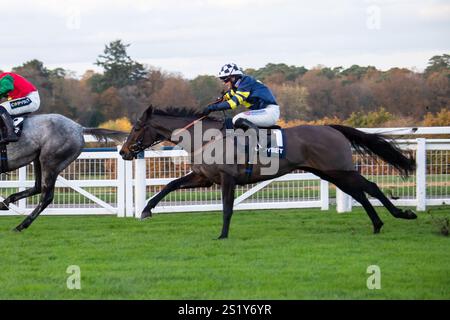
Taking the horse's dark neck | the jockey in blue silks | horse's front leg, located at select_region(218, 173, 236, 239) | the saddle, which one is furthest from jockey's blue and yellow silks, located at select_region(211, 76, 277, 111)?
the saddle

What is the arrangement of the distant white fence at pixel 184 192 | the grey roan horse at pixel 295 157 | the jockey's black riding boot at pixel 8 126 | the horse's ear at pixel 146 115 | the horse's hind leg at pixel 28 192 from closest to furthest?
the grey roan horse at pixel 295 157 → the horse's ear at pixel 146 115 → the jockey's black riding boot at pixel 8 126 → the horse's hind leg at pixel 28 192 → the distant white fence at pixel 184 192

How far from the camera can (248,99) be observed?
1077 cm

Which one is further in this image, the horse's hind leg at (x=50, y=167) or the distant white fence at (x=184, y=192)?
the distant white fence at (x=184, y=192)

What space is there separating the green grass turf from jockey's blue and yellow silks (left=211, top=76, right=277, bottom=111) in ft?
5.47

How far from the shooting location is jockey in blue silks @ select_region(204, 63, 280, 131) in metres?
10.6

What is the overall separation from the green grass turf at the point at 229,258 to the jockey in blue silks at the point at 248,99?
1463mm

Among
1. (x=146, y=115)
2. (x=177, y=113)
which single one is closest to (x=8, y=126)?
(x=146, y=115)

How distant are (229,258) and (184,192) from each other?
18.6 ft

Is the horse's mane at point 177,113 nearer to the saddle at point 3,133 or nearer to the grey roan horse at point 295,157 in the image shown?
the grey roan horse at point 295,157

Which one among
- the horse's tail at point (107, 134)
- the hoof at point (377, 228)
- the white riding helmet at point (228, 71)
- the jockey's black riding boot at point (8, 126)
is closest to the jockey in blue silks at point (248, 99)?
the white riding helmet at point (228, 71)

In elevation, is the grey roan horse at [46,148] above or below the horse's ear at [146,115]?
below

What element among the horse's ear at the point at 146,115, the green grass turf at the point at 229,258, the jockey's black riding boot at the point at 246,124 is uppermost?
the horse's ear at the point at 146,115

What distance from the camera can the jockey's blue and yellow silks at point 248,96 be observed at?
1045 centimetres
